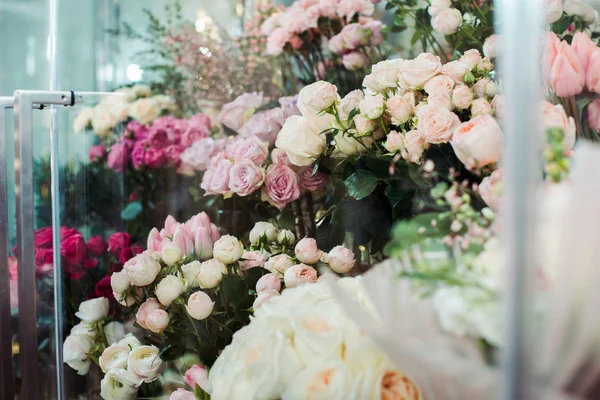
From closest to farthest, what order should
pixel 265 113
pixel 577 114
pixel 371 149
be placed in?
1. pixel 577 114
2. pixel 371 149
3. pixel 265 113

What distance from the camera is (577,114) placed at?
2.66 feet

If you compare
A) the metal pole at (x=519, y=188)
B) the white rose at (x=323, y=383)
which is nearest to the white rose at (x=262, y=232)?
the white rose at (x=323, y=383)

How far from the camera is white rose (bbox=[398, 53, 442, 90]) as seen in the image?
92cm

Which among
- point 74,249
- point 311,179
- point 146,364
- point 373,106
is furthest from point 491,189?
point 74,249

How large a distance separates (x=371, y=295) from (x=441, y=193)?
16 centimetres

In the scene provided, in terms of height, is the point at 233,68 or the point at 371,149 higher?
the point at 233,68

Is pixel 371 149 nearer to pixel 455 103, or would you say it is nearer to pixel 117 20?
pixel 455 103

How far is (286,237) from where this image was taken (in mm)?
1041

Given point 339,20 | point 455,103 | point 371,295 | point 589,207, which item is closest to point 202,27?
point 339,20

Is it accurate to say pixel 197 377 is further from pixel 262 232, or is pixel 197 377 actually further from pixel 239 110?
pixel 239 110

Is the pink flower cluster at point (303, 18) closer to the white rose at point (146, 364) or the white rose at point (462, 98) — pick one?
the white rose at point (462, 98)

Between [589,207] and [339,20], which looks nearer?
[589,207]

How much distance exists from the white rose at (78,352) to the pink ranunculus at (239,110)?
1.50ft

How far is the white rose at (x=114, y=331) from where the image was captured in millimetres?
1154
